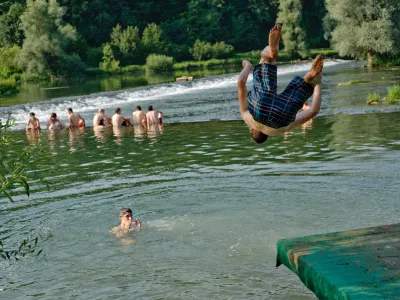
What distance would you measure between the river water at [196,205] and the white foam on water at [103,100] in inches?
502

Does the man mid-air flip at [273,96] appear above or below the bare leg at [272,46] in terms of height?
below

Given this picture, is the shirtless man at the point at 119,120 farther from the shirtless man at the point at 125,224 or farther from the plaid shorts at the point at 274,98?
the plaid shorts at the point at 274,98

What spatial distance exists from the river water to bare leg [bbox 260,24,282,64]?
3.55m

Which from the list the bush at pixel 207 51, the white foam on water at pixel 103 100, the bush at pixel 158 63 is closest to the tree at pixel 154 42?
the bush at pixel 207 51

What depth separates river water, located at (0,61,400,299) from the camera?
989cm

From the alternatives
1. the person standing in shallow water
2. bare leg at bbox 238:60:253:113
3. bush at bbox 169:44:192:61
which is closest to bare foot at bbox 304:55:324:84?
bare leg at bbox 238:60:253:113

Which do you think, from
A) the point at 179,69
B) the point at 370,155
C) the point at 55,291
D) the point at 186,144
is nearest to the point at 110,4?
the point at 179,69

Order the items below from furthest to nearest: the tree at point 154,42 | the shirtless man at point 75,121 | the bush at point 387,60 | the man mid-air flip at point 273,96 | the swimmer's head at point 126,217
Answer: the tree at point 154,42 → the bush at point 387,60 → the shirtless man at point 75,121 → the swimmer's head at point 126,217 → the man mid-air flip at point 273,96

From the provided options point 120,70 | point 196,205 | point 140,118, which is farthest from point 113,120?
point 120,70

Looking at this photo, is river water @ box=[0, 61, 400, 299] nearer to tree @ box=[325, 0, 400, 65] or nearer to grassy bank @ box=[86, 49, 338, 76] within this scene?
tree @ box=[325, 0, 400, 65]

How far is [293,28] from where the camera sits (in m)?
82.6

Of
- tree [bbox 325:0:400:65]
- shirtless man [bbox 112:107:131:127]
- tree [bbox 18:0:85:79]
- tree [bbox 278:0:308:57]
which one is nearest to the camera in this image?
shirtless man [bbox 112:107:131:127]

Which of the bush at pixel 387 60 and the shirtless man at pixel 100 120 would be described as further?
the bush at pixel 387 60

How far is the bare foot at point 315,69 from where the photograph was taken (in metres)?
6.86
